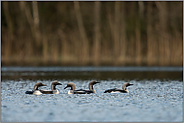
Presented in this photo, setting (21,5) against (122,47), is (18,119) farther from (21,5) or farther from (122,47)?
(21,5)

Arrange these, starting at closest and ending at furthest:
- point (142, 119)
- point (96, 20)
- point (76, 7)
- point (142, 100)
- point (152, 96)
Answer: point (142, 119) → point (142, 100) → point (152, 96) → point (96, 20) → point (76, 7)

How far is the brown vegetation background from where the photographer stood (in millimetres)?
34594

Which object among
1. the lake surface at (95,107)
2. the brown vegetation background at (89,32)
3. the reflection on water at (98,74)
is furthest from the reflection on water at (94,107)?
the brown vegetation background at (89,32)

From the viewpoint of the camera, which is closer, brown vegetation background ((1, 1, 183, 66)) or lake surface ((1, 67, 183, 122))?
lake surface ((1, 67, 183, 122))

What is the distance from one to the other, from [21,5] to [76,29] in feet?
22.5

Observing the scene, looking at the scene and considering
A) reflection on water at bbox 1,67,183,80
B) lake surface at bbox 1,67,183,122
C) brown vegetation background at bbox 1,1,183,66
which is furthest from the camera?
brown vegetation background at bbox 1,1,183,66

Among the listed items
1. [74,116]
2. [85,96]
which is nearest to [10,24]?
[85,96]

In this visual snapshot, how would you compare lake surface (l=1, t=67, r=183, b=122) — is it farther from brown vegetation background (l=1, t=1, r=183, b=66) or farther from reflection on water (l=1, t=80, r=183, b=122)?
brown vegetation background (l=1, t=1, r=183, b=66)

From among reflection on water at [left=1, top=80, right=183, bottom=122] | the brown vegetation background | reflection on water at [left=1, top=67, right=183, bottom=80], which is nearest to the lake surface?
reflection on water at [left=1, top=80, right=183, bottom=122]

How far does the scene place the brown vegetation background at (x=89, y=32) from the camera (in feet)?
113

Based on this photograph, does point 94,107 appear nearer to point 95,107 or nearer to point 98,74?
point 95,107

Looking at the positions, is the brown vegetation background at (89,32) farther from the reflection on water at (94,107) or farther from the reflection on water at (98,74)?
the reflection on water at (94,107)

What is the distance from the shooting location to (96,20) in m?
34.8

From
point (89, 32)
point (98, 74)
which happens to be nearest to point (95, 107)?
point (98, 74)
